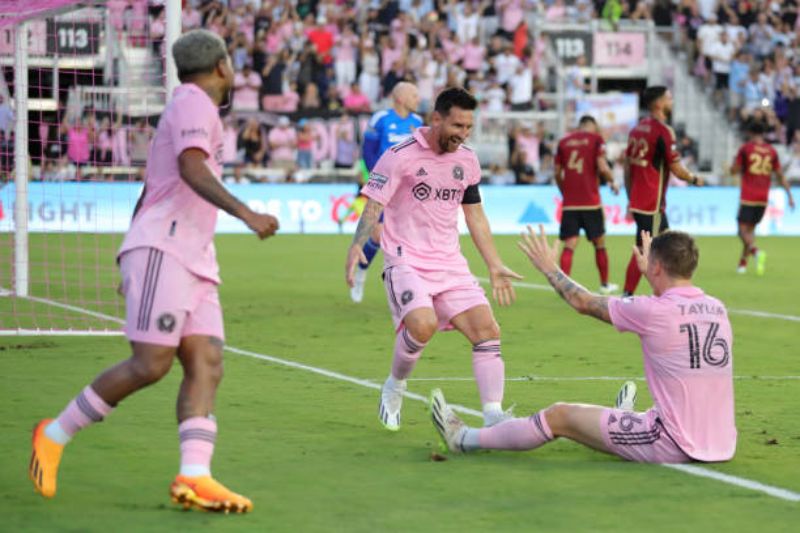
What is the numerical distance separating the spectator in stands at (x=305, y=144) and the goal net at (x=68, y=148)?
15.4ft

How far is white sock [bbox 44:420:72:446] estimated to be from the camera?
6.49 metres

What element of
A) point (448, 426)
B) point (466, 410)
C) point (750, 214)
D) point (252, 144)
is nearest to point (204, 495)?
point (448, 426)

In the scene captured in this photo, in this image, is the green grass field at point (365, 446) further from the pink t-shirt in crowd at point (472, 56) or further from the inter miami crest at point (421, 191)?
the pink t-shirt in crowd at point (472, 56)

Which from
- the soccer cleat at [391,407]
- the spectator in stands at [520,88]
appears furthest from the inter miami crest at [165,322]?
the spectator in stands at [520,88]

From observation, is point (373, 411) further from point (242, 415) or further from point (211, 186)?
point (211, 186)

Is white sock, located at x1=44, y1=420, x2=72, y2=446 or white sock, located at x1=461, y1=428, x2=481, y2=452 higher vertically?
white sock, located at x1=44, y1=420, x2=72, y2=446

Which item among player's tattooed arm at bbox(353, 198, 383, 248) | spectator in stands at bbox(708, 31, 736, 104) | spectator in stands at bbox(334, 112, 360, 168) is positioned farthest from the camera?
spectator in stands at bbox(708, 31, 736, 104)

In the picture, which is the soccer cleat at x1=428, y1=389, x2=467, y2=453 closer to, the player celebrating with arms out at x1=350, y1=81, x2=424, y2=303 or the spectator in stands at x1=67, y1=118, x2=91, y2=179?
the player celebrating with arms out at x1=350, y1=81, x2=424, y2=303

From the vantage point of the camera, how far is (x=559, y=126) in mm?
32469

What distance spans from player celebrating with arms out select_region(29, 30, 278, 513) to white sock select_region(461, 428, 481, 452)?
1.70 meters

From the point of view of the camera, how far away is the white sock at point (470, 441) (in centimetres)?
769

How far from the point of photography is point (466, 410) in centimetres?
938

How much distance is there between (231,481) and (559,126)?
85.5 feet

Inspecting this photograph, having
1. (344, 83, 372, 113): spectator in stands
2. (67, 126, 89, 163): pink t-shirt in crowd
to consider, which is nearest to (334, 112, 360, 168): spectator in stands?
(344, 83, 372, 113): spectator in stands
